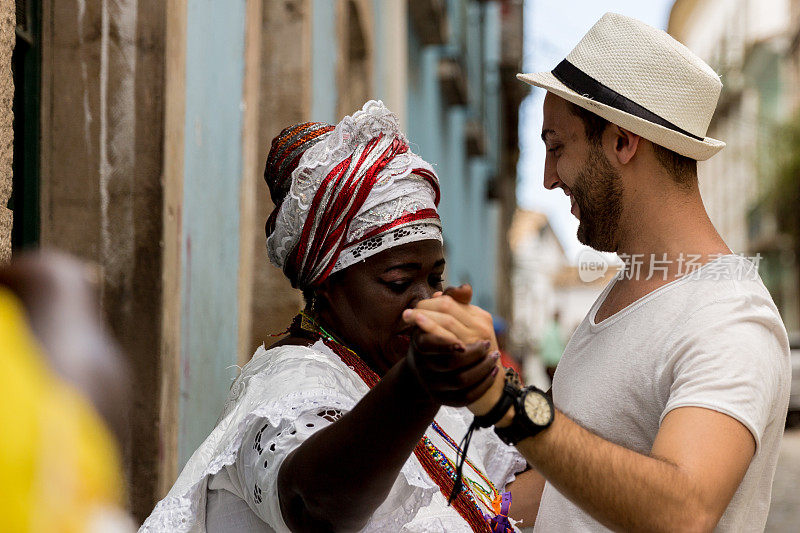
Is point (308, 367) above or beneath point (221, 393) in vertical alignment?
above

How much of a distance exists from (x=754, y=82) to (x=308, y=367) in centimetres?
3444

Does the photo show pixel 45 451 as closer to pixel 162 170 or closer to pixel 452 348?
pixel 452 348

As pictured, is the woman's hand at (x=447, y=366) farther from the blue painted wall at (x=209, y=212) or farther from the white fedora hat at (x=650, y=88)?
the blue painted wall at (x=209, y=212)

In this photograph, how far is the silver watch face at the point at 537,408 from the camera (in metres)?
1.73

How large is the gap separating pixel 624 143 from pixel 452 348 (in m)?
0.82

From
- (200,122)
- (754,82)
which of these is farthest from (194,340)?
(754,82)

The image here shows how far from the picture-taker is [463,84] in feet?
36.6

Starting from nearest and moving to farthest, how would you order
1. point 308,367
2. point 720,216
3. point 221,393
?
point 308,367 < point 221,393 < point 720,216

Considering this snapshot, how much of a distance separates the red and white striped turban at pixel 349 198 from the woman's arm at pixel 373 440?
0.62 m

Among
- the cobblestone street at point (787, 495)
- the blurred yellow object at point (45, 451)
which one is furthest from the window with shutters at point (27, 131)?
the cobblestone street at point (787, 495)

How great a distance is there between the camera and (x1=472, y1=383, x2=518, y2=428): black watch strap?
1733 mm

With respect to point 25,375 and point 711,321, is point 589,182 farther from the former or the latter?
point 25,375

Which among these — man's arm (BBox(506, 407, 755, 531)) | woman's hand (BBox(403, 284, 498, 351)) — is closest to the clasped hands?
woman's hand (BBox(403, 284, 498, 351))

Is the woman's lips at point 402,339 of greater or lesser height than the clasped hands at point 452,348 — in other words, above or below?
below
